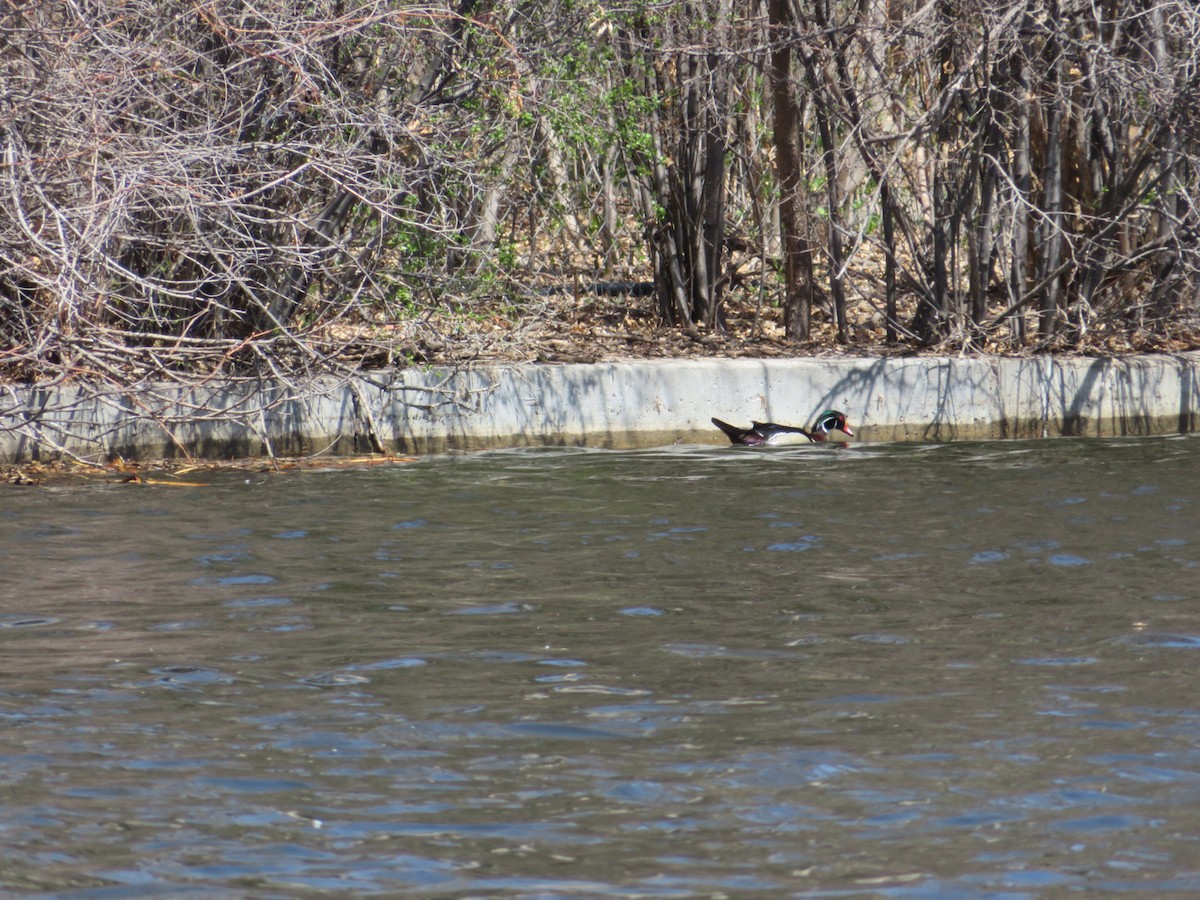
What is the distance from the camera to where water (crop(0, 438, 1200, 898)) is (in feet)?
13.2

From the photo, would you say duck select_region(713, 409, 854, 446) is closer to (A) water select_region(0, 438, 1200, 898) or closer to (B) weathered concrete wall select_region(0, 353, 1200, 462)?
(B) weathered concrete wall select_region(0, 353, 1200, 462)

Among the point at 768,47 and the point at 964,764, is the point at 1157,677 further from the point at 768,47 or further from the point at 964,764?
the point at 768,47

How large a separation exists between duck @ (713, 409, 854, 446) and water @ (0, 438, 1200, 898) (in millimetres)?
2483

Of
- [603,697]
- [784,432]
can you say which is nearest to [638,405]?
[784,432]

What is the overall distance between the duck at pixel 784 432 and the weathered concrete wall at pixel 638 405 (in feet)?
1.19

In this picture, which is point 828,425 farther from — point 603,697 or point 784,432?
point 603,697

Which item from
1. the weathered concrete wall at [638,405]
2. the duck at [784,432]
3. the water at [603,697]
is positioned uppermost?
the weathered concrete wall at [638,405]

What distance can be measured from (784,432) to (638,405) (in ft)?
3.91

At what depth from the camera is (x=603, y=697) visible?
5.40m

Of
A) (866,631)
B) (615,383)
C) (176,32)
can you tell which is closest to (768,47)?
(615,383)

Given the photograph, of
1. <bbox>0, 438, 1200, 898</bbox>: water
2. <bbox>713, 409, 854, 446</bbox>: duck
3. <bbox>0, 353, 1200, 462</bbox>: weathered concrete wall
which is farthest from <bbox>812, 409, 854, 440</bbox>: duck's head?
<bbox>0, 438, 1200, 898</bbox>: water

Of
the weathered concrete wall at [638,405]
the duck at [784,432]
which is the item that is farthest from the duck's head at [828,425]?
the weathered concrete wall at [638,405]

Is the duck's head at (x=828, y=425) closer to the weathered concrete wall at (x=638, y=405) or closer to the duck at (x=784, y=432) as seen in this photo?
the duck at (x=784, y=432)

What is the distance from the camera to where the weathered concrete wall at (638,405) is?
11.3 meters
